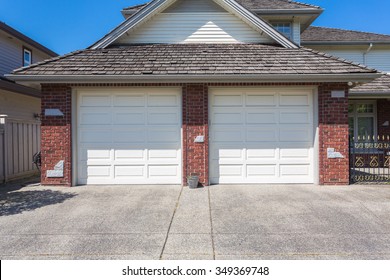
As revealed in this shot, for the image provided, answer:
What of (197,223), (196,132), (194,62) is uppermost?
(194,62)

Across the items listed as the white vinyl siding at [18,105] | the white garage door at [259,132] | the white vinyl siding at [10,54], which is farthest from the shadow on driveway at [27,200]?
the white vinyl siding at [10,54]

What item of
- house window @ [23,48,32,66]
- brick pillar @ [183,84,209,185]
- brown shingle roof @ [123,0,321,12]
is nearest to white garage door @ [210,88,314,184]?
brick pillar @ [183,84,209,185]

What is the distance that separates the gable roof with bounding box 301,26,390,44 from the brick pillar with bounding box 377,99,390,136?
3629mm

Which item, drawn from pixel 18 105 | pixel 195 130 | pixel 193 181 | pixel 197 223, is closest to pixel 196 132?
pixel 195 130

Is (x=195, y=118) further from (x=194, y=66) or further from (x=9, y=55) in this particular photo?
(x=9, y=55)

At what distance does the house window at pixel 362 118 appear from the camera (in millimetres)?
12789

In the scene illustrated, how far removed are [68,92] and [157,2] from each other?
4.34 meters

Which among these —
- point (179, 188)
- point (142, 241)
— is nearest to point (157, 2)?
point (179, 188)

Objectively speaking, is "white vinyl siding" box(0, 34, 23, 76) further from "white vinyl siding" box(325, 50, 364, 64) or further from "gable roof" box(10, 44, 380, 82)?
"white vinyl siding" box(325, 50, 364, 64)

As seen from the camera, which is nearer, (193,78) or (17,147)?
(193,78)

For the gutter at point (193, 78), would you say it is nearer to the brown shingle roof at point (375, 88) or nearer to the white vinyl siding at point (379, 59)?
the brown shingle roof at point (375, 88)

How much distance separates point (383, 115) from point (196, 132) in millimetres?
9922

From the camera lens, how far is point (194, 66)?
8031 mm

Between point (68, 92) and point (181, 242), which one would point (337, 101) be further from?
point (68, 92)
